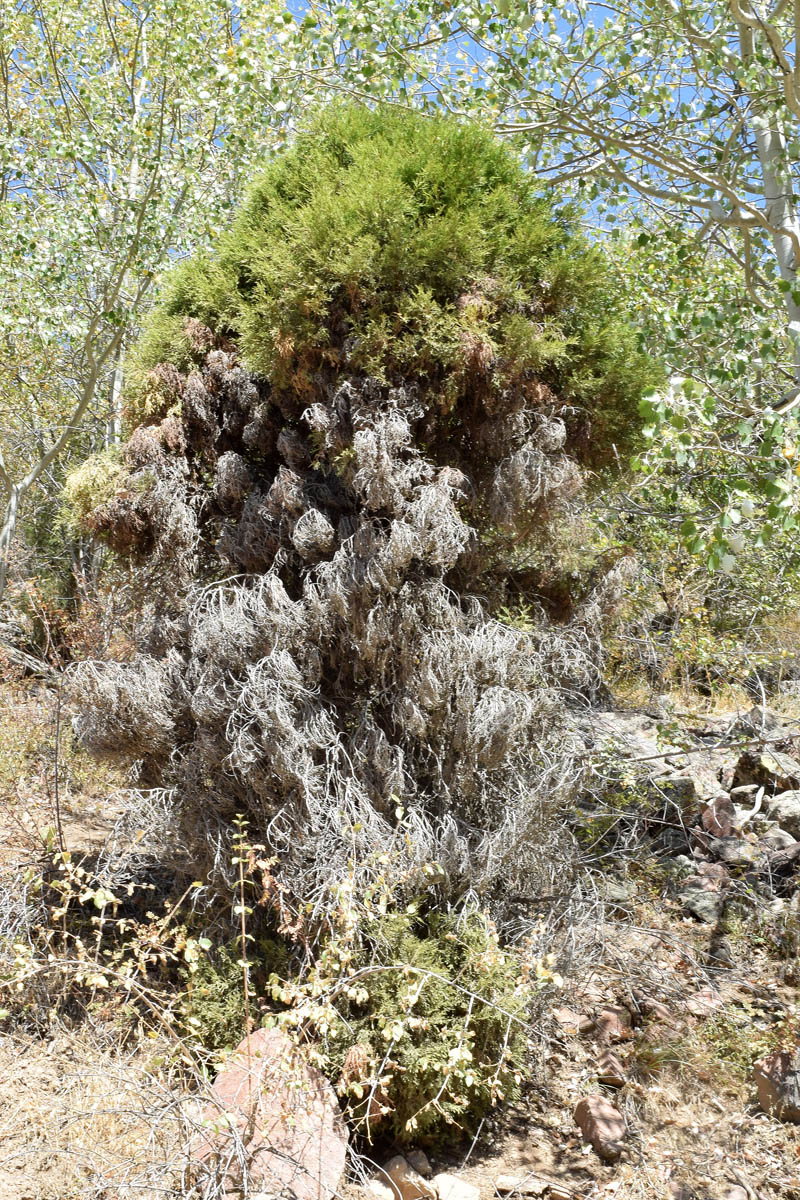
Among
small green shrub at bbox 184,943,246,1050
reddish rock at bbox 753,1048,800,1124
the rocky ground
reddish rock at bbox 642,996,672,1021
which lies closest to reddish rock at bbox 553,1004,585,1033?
the rocky ground

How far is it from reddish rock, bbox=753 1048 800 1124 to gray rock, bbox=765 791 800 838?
1783 mm

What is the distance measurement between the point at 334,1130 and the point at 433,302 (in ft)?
10.8

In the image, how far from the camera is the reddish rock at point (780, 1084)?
3.42 m

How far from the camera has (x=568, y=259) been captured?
13.5 feet

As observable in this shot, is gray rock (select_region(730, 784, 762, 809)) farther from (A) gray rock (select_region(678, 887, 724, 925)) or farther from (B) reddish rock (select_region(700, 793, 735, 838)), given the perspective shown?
(A) gray rock (select_region(678, 887, 724, 925))

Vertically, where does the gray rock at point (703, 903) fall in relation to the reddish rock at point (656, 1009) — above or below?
above

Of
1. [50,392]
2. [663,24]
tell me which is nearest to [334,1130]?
[663,24]

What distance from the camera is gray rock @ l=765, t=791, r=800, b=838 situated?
510 cm

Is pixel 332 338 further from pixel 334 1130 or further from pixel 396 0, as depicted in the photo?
pixel 334 1130

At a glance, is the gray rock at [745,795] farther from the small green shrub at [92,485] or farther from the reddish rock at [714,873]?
the small green shrub at [92,485]

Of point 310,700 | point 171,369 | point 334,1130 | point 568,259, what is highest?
point 568,259

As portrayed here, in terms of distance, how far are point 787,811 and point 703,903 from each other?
2.95ft

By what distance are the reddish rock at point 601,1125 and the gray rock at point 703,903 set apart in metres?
1.45

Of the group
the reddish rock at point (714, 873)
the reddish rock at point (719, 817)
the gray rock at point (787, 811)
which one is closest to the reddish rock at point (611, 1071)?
the reddish rock at point (714, 873)
